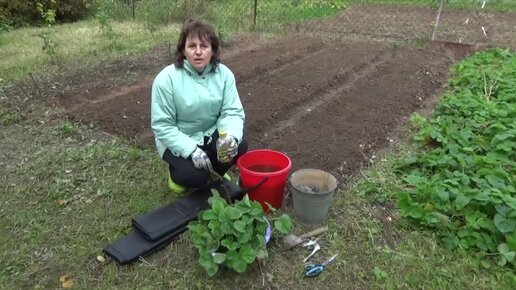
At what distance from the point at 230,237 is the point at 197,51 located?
1.06 m

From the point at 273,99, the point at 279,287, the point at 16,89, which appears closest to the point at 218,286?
the point at 279,287

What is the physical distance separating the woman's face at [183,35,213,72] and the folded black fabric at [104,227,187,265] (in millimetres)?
971

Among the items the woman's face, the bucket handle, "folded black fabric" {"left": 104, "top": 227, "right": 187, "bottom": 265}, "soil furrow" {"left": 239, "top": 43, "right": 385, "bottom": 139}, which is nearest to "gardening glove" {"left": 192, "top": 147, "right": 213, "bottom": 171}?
the bucket handle

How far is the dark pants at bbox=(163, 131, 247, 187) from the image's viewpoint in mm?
2445

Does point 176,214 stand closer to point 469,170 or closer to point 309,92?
point 469,170

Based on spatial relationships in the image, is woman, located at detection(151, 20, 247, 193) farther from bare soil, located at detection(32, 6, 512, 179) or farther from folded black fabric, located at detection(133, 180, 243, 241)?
bare soil, located at detection(32, 6, 512, 179)

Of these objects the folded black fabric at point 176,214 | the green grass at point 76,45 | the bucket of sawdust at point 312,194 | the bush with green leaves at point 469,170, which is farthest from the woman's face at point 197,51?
the green grass at point 76,45

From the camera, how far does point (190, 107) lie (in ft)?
7.97

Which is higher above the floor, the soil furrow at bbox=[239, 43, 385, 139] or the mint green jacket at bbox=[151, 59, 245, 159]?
the mint green jacket at bbox=[151, 59, 245, 159]

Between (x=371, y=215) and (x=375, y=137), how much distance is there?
1.09m

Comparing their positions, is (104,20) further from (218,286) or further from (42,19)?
(218,286)

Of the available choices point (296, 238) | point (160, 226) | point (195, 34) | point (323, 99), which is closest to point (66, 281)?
point (160, 226)

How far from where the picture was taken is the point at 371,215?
→ 2.56 metres

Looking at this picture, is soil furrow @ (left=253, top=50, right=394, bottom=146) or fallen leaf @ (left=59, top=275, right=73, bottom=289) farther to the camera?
soil furrow @ (left=253, top=50, right=394, bottom=146)
